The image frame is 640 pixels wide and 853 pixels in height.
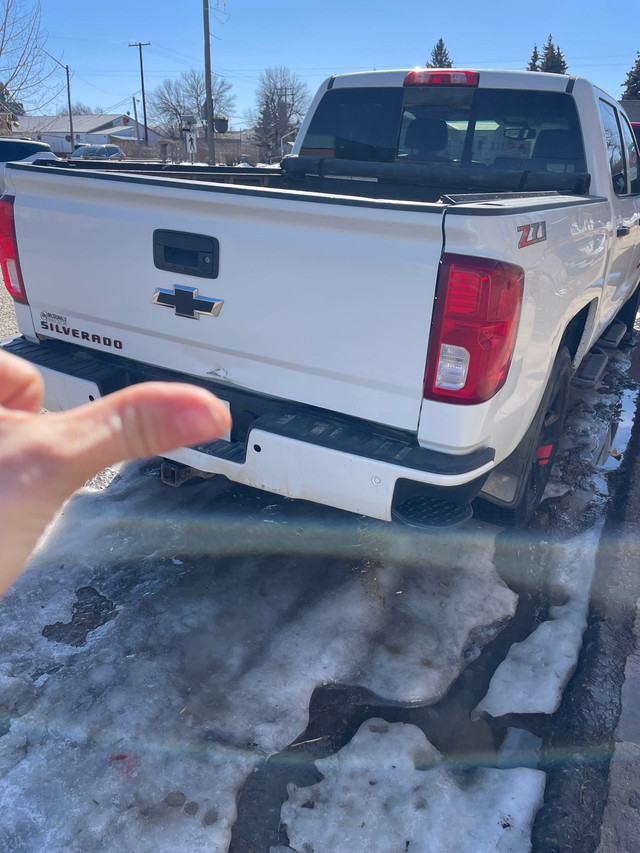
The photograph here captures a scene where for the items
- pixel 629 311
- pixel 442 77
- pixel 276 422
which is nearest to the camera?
pixel 276 422

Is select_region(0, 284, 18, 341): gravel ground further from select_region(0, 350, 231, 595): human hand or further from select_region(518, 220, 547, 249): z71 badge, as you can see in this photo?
select_region(0, 350, 231, 595): human hand

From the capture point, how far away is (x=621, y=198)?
15.0 feet

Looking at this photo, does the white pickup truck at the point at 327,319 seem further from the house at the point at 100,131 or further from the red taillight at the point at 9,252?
the house at the point at 100,131

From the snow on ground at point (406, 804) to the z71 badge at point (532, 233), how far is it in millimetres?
1847

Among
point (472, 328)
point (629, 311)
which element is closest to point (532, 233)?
point (472, 328)

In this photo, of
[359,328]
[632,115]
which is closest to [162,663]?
[359,328]

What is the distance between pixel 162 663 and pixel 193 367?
1262 mm

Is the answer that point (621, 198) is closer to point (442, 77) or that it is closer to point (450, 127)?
point (450, 127)

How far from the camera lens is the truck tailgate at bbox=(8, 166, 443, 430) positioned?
2303mm

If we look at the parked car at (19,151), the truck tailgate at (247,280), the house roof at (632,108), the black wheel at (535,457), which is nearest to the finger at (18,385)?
the truck tailgate at (247,280)

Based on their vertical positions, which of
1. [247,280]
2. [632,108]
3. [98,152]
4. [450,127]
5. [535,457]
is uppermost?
[632,108]

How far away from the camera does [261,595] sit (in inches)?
121

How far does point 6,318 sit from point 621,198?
241 inches

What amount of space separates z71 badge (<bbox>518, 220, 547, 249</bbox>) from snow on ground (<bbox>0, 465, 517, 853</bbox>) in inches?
66.4
